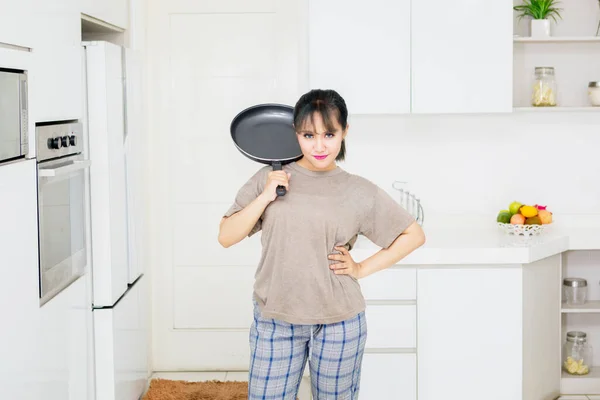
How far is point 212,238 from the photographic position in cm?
443

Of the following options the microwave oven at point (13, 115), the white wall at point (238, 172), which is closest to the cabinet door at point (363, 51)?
the white wall at point (238, 172)

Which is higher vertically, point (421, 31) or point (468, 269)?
point (421, 31)

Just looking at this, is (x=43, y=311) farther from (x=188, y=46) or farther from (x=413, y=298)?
(x=188, y=46)

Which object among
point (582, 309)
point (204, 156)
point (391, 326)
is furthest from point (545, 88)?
point (204, 156)

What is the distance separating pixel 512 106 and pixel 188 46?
1.65 meters

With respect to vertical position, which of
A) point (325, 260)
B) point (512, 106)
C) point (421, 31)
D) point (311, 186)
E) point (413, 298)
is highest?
point (421, 31)

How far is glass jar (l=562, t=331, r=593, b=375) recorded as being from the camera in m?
4.09

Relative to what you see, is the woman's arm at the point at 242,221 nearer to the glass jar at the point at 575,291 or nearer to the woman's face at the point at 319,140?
the woman's face at the point at 319,140

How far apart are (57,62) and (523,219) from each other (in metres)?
2.19

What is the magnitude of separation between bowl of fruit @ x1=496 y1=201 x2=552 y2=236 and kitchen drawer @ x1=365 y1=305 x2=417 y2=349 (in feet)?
2.19

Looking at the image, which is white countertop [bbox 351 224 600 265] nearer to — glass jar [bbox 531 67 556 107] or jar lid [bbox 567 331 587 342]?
jar lid [bbox 567 331 587 342]

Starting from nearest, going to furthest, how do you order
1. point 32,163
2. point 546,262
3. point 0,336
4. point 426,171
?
point 0,336 → point 32,163 → point 546,262 → point 426,171

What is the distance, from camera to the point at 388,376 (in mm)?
3555

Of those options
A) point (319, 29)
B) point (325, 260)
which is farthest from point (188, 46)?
point (325, 260)
